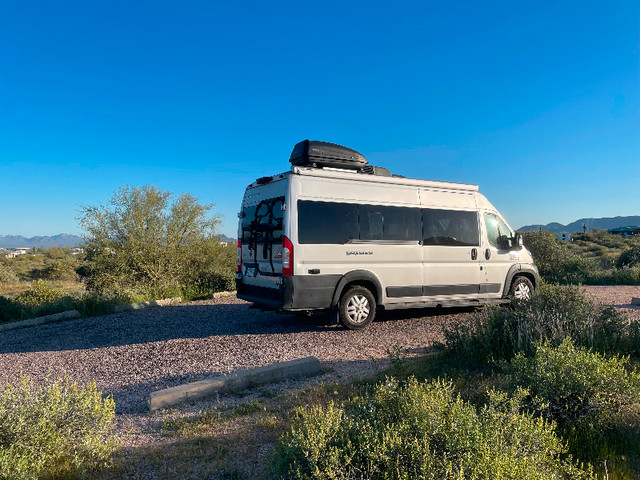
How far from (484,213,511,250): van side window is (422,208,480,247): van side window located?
1.20 ft

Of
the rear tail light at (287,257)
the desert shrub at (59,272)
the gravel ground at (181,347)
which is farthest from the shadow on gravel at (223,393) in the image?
the desert shrub at (59,272)

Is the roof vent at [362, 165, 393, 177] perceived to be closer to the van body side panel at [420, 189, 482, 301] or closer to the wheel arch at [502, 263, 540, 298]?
the van body side panel at [420, 189, 482, 301]

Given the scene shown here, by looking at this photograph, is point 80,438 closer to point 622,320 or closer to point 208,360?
point 208,360

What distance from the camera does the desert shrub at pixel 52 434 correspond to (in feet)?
9.28

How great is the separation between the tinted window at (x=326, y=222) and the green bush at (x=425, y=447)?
15.5 ft

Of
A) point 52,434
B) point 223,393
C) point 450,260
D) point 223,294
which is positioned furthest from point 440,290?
point 52,434

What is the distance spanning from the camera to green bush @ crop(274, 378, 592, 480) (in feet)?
7.40

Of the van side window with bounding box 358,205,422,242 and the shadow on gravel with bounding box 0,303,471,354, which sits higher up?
the van side window with bounding box 358,205,422,242

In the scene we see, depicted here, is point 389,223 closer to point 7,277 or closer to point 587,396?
point 587,396

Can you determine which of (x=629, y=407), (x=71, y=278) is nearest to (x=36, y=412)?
(x=629, y=407)

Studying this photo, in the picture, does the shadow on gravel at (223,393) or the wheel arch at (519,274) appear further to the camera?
the wheel arch at (519,274)

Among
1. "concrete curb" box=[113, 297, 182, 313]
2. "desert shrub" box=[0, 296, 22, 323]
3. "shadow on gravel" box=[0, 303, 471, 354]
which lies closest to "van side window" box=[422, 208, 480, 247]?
"shadow on gravel" box=[0, 303, 471, 354]

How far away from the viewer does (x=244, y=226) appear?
28.9 feet

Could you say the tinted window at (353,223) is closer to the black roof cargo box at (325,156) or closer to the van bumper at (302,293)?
the van bumper at (302,293)
